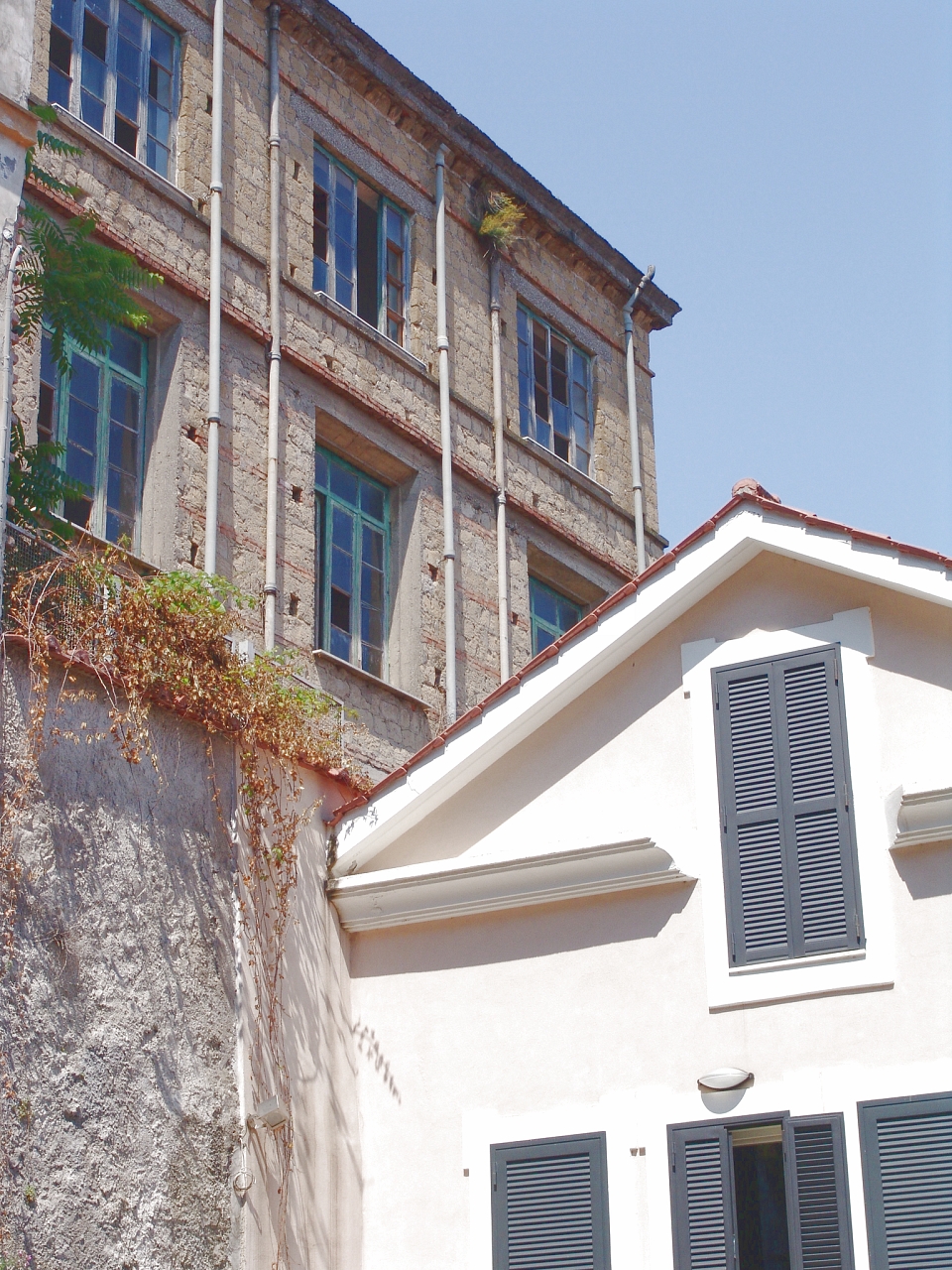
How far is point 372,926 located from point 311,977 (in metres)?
0.53

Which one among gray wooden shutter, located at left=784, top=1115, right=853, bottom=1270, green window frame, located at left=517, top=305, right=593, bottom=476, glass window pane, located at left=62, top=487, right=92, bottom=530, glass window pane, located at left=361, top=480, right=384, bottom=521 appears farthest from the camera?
green window frame, located at left=517, top=305, right=593, bottom=476

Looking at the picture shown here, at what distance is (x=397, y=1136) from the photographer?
423 inches

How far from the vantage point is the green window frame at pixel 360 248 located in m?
18.1

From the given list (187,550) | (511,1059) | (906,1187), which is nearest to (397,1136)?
(511,1059)

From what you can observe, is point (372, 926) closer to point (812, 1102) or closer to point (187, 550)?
point (812, 1102)

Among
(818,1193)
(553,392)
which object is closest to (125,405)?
(553,392)

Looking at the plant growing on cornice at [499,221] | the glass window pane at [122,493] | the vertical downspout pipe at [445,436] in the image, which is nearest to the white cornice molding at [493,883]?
the glass window pane at [122,493]

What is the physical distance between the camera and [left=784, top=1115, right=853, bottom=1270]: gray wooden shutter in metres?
9.41

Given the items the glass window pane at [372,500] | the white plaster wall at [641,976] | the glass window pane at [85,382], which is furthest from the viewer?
the glass window pane at [372,500]

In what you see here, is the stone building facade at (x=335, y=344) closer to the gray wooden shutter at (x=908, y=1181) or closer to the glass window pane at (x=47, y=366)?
the glass window pane at (x=47, y=366)

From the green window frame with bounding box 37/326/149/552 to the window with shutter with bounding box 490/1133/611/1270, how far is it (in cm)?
659

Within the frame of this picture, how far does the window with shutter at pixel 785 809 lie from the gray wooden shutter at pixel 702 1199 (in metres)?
0.99

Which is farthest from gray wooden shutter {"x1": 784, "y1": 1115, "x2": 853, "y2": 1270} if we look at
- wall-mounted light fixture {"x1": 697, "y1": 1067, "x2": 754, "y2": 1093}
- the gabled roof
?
the gabled roof

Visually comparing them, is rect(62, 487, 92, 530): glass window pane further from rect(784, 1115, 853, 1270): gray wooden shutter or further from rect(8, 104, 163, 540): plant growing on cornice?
rect(784, 1115, 853, 1270): gray wooden shutter
